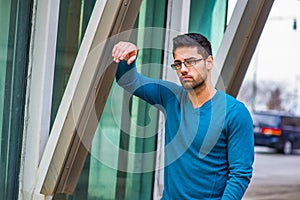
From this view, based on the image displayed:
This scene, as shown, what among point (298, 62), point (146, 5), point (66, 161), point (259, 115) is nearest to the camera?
point (66, 161)

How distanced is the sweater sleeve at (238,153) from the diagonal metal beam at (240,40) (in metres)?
1.61

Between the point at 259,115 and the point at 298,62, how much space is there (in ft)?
51.9

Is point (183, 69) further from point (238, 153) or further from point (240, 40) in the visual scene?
point (240, 40)

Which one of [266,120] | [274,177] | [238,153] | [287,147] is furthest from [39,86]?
[287,147]

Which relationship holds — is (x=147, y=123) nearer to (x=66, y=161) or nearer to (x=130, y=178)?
(x=130, y=178)

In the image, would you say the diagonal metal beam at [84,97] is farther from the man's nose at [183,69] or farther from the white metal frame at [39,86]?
the man's nose at [183,69]

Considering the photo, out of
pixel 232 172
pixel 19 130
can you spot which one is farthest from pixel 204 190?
pixel 19 130

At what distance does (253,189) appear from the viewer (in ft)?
38.8

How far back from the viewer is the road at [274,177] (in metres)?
11.0

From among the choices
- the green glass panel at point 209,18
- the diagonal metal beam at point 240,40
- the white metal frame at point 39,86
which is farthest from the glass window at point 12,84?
the green glass panel at point 209,18

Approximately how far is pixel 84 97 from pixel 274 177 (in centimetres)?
1157

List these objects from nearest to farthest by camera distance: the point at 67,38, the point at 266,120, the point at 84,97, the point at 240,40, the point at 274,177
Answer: the point at 84,97, the point at 67,38, the point at 240,40, the point at 274,177, the point at 266,120

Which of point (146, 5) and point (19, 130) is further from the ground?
point (146, 5)

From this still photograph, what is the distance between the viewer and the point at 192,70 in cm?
304
